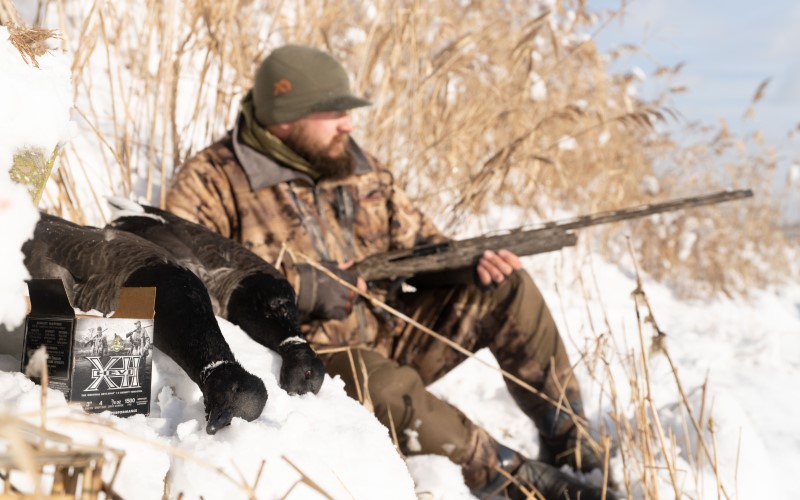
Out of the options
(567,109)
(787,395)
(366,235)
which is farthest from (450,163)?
(787,395)

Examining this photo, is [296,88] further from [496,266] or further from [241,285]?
[241,285]

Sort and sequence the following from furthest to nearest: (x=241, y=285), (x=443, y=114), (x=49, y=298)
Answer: (x=443, y=114) < (x=241, y=285) < (x=49, y=298)

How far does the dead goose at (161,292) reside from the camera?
3.16ft

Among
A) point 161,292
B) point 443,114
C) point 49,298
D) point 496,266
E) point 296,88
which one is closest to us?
point 49,298

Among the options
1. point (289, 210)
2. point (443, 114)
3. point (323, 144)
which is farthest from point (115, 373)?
point (443, 114)

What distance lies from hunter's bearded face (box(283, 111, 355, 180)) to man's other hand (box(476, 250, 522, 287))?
22.5 inches

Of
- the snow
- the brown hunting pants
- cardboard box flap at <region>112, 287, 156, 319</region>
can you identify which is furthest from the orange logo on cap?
cardboard box flap at <region>112, 287, 156, 319</region>

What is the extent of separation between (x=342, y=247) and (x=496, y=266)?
0.54 metres

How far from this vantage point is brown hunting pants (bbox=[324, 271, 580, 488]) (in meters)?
1.88

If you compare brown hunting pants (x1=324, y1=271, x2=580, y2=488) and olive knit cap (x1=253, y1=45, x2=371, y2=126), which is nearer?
brown hunting pants (x1=324, y1=271, x2=580, y2=488)

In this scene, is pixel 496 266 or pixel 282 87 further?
pixel 282 87

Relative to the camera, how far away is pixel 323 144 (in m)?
2.33

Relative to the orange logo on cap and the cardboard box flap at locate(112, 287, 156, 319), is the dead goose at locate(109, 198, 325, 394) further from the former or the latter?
Result: the orange logo on cap

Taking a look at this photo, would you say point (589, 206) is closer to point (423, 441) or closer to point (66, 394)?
point (423, 441)
